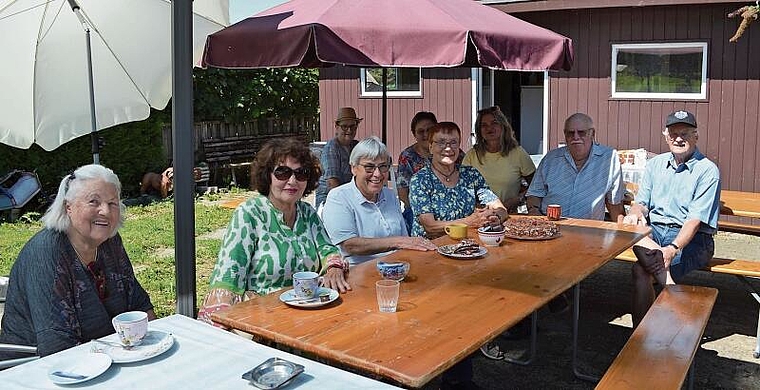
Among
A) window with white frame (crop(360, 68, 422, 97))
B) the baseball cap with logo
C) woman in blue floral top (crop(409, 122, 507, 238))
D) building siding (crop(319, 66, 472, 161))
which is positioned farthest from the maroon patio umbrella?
window with white frame (crop(360, 68, 422, 97))

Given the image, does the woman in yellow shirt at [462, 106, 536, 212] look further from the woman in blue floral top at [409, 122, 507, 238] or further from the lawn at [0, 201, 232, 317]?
the lawn at [0, 201, 232, 317]

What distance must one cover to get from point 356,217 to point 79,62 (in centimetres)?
215

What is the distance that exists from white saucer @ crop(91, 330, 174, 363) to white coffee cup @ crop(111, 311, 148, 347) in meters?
0.02

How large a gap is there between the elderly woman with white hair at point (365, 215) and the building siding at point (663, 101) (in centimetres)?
522

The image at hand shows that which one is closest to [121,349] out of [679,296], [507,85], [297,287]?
[297,287]

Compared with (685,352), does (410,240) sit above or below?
above

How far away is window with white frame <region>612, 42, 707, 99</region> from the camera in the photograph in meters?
7.46

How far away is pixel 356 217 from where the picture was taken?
348cm

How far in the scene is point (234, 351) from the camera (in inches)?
79.9

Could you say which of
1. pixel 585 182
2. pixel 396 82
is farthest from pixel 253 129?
pixel 585 182

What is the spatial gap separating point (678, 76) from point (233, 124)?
717 centimetres

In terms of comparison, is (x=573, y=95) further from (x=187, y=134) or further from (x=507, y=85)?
(x=187, y=134)

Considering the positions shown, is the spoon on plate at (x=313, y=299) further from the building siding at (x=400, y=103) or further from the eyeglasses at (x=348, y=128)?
the building siding at (x=400, y=103)

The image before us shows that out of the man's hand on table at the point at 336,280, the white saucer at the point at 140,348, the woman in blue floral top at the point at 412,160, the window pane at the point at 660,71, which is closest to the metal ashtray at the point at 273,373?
the white saucer at the point at 140,348
